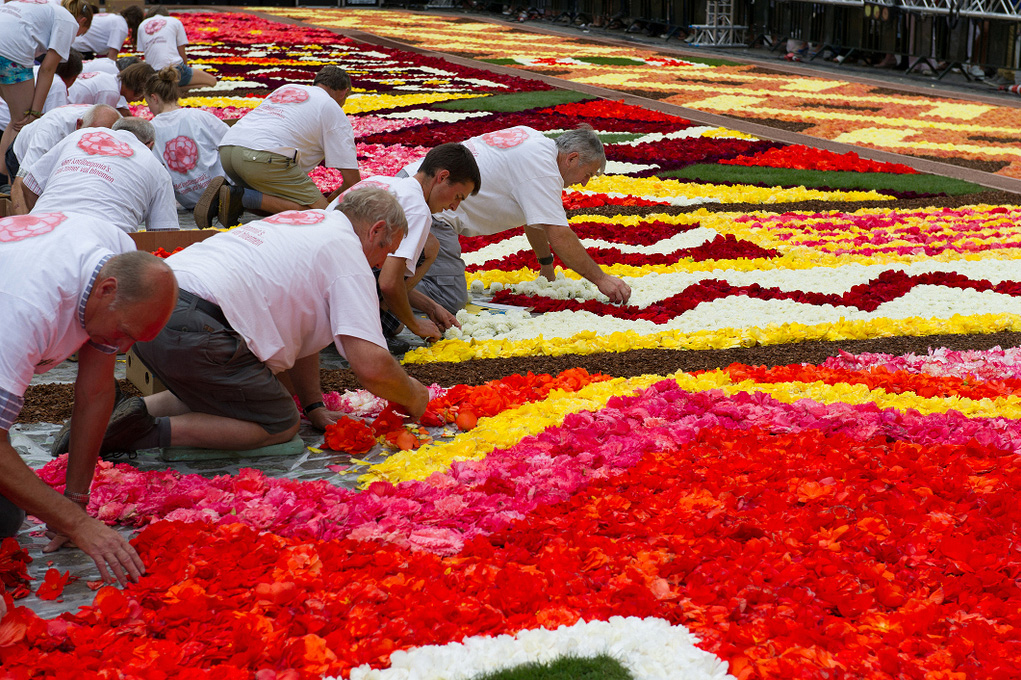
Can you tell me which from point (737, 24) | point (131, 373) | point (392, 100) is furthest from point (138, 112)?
point (737, 24)

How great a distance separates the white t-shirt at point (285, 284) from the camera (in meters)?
3.79

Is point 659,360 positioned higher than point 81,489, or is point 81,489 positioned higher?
point 81,489

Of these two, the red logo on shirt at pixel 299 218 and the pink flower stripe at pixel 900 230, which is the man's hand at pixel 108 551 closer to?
the red logo on shirt at pixel 299 218

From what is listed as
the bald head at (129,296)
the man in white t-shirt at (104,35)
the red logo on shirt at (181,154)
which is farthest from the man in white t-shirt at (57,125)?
the man in white t-shirt at (104,35)

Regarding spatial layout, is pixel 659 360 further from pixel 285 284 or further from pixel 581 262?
pixel 285 284

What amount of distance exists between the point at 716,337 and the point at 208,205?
4.22 meters

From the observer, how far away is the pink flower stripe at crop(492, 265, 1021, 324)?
20.5 feet

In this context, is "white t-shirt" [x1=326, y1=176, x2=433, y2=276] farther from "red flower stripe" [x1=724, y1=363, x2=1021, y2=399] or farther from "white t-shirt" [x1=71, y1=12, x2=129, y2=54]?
"white t-shirt" [x1=71, y1=12, x2=129, y2=54]

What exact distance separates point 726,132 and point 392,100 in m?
5.24

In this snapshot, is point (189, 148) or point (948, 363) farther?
point (189, 148)

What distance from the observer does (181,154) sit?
852 cm

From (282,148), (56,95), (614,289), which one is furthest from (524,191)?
(56,95)

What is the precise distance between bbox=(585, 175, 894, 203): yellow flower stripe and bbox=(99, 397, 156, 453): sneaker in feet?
22.9

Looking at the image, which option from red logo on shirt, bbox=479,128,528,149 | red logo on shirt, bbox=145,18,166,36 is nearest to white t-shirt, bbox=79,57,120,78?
red logo on shirt, bbox=145,18,166,36
